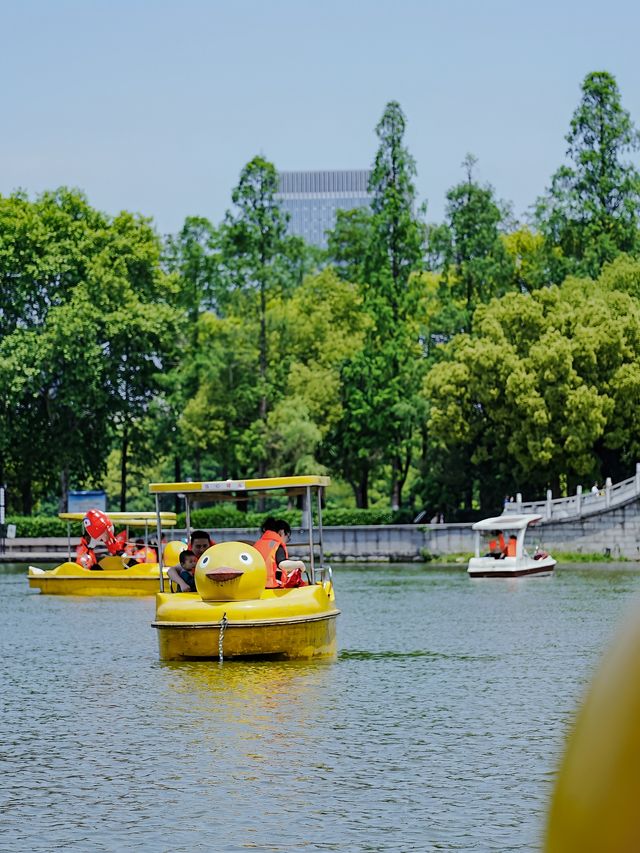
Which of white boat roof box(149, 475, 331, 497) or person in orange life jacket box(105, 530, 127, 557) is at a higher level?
white boat roof box(149, 475, 331, 497)

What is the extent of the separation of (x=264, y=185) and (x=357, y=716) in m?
54.9

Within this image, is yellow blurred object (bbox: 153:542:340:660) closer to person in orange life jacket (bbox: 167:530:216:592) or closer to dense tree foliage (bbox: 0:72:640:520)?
person in orange life jacket (bbox: 167:530:216:592)

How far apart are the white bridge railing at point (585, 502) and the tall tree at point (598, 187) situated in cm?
1341

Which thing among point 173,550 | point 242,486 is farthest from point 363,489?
point 242,486

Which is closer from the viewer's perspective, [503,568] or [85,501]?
[503,568]

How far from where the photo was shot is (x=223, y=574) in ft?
60.0

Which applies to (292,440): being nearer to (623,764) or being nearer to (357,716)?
(357,716)

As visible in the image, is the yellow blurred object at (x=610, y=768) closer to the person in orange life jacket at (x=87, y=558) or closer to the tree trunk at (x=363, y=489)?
the person in orange life jacket at (x=87, y=558)

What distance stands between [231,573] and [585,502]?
130ft

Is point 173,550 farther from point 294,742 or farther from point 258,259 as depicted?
point 258,259

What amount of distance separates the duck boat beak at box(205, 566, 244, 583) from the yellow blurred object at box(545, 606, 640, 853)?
54.1 feet

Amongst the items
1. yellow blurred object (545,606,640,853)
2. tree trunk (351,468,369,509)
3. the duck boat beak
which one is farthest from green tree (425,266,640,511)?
yellow blurred object (545,606,640,853)

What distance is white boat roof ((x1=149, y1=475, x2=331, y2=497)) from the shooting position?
20.1 meters

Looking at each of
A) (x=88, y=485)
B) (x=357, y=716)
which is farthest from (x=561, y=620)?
(x=88, y=485)
